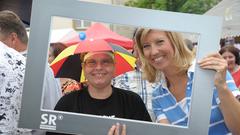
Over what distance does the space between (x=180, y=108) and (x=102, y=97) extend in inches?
15.9

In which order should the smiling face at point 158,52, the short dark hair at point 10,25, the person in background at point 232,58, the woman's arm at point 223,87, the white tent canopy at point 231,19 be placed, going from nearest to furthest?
1. the woman's arm at point 223,87
2. the smiling face at point 158,52
3. the short dark hair at point 10,25
4. the person in background at point 232,58
5. the white tent canopy at point 231,19

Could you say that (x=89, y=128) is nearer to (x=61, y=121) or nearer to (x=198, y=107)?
(x=61, y=121)

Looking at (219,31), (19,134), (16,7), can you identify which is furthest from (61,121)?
(16,7)

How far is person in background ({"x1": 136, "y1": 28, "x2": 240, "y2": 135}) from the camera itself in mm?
2127

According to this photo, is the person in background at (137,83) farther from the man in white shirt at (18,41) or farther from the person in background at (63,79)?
the man in white shirt at (18,41)

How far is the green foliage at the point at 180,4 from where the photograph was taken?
1260cm

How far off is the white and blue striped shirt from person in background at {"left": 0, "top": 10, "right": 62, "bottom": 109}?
1.70ft

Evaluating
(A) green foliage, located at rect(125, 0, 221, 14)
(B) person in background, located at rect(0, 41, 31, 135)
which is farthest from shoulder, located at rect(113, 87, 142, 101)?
(A) green foliage, located at rect(125, 0, 221, 14)

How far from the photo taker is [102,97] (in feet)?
7.43

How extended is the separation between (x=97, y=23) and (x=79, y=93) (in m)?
0.38

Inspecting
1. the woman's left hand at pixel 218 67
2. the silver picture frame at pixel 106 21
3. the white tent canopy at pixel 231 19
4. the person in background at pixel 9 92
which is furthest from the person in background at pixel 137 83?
the white tent canopy at pixel 231 19

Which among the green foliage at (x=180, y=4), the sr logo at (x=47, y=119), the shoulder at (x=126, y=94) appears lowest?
the sr logo at (x=47, y=119)

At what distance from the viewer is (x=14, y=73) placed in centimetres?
229

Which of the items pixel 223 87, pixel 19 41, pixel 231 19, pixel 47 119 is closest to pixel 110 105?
pixel 47 119
